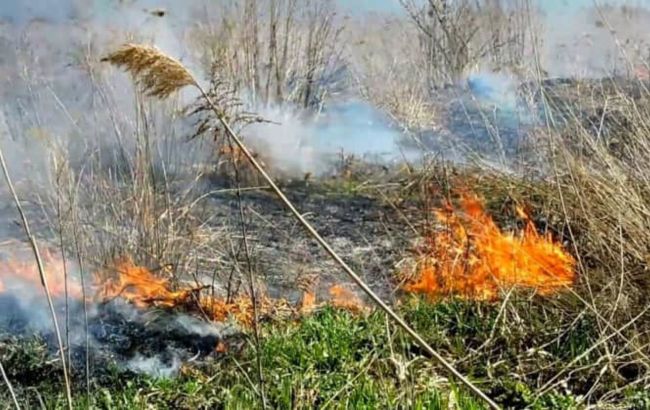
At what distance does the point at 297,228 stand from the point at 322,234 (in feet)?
0.56

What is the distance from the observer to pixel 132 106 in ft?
20.1

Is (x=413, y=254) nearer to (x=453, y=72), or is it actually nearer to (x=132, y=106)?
(x=132, y=106)

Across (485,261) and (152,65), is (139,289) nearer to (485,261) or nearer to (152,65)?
(485,261)

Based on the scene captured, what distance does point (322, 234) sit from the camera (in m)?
6.38

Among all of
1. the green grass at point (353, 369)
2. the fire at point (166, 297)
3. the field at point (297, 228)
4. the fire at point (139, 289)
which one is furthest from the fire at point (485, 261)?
the fire at point (139, 289)

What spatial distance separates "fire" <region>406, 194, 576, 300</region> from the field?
0.02 metres

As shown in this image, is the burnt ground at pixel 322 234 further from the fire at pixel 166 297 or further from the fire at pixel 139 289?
the fire at pixel 139 289

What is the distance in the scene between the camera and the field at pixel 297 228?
3938 millimetres

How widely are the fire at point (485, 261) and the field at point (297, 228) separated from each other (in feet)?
0.05

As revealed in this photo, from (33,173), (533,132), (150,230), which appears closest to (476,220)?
(533,132)

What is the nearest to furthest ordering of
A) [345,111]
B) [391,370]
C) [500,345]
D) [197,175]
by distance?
[391,370], [500,345], [197,175], [345,111]

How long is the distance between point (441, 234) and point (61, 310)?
6.82ft

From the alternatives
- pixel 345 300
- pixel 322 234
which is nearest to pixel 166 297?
pixel 345 300

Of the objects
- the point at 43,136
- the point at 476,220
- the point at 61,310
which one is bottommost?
the point at 61,310
